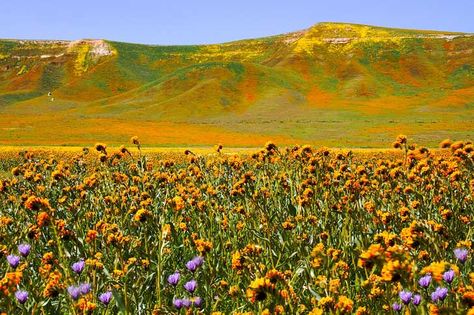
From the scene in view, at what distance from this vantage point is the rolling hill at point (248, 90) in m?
59.2

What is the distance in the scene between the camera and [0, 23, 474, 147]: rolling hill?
A: 59188mm

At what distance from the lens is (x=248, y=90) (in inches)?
3750

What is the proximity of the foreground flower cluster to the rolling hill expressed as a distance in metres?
40.8

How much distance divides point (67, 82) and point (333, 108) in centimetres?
7902

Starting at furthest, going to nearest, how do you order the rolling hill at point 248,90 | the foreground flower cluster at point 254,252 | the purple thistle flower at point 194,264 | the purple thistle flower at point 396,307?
the rolling hill at point 248,90 → the purple thistle flower at point 194,264 → the purple thistle flower at point 396,307 → the foreground flower cluster at point 254,252

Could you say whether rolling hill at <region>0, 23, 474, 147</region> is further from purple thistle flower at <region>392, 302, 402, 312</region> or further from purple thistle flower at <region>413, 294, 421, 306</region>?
purple thistle flower at <region>413, 294, 421, 306</region>

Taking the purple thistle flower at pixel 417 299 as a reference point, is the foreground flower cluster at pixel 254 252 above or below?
below

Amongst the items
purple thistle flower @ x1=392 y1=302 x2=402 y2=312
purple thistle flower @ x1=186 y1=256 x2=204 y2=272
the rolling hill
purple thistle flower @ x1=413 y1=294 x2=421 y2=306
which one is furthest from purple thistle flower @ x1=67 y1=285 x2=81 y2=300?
the rolling hill

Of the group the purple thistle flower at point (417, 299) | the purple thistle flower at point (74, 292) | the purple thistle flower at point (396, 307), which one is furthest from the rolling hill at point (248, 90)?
the purple thistle flower at point (74, 292)

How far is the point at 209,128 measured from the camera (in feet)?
218

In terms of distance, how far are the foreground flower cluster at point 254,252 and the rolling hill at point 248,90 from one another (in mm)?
40786

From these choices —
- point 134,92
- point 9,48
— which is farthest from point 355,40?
point 9,48

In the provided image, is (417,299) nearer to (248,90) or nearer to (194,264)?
(194,264)

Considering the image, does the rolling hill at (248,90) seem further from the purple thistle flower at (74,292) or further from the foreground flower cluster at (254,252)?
the purple thistle flower at (74,292)
